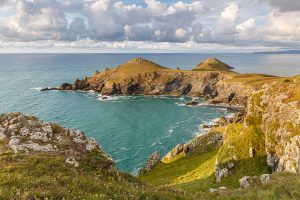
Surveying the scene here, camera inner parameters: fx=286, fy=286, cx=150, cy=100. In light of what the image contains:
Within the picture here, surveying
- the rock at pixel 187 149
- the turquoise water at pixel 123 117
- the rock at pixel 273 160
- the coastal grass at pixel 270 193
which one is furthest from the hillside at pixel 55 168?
the turquoise water at pixel 123 117

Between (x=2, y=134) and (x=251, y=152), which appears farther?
Result: (x=251, y=152)

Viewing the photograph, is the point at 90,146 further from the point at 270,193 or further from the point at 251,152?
the point at 251,152

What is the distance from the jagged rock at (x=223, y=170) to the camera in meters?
46.2

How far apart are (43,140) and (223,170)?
100 feet

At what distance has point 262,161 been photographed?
153ft

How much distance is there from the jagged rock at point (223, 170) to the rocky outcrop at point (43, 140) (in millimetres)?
25910

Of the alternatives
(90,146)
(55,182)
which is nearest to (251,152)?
(90,146)

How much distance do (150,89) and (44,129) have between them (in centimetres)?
16073

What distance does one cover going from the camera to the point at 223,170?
4644 centimetres

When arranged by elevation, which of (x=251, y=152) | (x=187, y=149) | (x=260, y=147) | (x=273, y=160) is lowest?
(x=187, y=149)

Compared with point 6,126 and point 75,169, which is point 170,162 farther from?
point 75,169

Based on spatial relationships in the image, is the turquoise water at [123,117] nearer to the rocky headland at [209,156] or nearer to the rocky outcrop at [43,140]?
the rocky headland at [209,156]

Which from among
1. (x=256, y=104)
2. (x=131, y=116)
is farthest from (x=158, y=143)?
(x=256, y=104)

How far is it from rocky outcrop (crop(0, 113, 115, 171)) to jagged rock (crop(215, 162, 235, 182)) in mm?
25910
